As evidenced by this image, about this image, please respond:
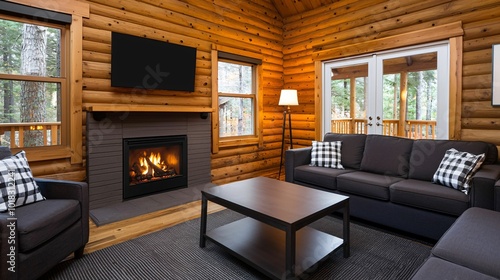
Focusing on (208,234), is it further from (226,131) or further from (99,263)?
(226,131)

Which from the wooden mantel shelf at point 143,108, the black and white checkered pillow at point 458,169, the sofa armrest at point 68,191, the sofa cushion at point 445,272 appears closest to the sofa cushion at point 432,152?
the black and white checkered pillow at point 458,169

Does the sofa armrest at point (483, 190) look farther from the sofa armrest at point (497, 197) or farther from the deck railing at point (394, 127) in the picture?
the deck railing at point (394, 127)

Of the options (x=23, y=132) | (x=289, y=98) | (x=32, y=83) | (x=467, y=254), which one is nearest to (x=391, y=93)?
(x=289, y=98)

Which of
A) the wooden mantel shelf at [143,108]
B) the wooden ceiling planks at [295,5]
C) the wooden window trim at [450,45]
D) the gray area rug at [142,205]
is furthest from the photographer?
the wooden ceiling planks at [295,5]

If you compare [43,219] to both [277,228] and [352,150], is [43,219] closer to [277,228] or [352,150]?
[277,228]

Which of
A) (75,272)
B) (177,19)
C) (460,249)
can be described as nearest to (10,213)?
A: (75,272)

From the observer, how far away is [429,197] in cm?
243

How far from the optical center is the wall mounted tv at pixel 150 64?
332 cm

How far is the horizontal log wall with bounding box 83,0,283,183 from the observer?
3.27 m

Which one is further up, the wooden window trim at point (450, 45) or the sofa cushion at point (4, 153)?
the wooden window trim at point (450, 45)

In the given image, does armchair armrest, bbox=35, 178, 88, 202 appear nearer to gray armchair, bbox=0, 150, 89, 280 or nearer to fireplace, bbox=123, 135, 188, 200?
gray armchair, bbox=0, 150, 89, 280

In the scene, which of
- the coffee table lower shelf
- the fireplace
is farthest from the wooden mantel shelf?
the coffee table lower shelf

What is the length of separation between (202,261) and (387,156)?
2426 millimetres

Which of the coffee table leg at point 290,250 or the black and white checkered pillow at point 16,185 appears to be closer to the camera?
the coffee table leg at point 290,250
